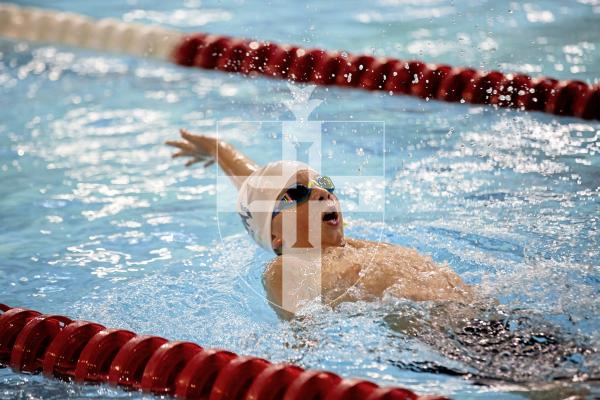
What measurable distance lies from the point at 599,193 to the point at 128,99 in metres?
3.01

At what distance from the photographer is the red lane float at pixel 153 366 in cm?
219

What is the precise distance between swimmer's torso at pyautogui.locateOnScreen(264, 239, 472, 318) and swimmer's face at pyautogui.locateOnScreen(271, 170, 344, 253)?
0.05 metres

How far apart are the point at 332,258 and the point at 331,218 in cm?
13

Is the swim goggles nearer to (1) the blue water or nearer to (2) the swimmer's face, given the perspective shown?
(2) the swimmer's face

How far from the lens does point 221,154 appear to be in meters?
3.37

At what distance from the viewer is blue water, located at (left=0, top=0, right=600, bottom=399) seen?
2623mm

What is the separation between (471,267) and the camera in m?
3.09

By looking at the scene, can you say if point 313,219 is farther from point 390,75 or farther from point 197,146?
point 390,75

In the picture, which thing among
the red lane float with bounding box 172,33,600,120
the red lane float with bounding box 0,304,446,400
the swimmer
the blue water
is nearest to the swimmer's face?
the swimmer

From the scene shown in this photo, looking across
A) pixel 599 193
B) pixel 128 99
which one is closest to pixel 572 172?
pixel 599 193

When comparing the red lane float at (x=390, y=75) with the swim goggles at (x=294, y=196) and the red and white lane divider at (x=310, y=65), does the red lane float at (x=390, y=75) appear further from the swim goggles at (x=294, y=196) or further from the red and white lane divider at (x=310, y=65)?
the swim goggles at (x=294, y=196)

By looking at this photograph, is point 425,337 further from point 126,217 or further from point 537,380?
point 126,217

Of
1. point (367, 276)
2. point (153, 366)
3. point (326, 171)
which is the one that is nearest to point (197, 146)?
point (326, 171)

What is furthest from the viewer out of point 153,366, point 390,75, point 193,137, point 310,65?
point 310,65
